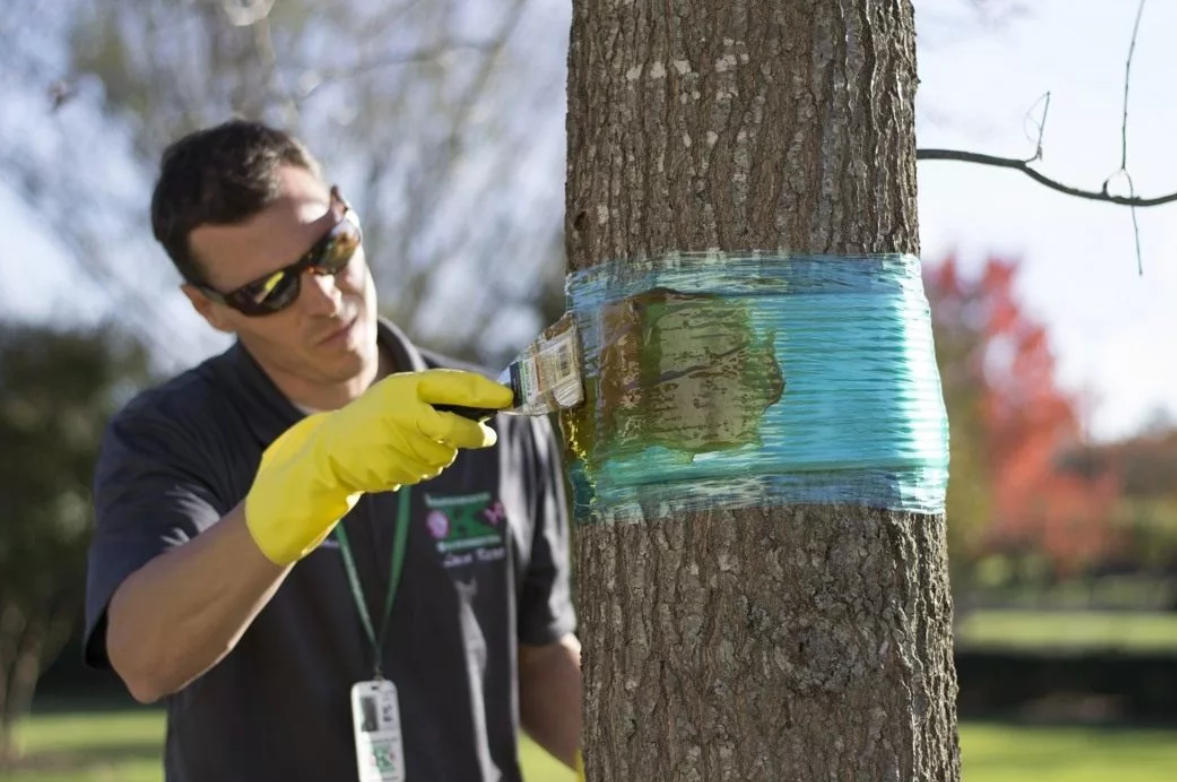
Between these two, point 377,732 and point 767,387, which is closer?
point 767,387

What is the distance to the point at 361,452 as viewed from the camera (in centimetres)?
A: 210

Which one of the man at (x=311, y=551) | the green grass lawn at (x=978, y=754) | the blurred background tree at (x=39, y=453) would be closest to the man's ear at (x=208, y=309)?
the man at (x=311, y=551)

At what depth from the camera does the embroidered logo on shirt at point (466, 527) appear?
116 inches

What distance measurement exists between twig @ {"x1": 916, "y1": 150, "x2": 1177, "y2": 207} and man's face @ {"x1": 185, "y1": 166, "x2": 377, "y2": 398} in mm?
1226

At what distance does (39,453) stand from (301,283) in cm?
1506

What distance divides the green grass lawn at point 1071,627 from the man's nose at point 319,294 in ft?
81.2

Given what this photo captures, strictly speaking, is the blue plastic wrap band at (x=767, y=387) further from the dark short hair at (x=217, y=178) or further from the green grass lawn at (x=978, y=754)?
the green grass lawn at (x=978, y=754)

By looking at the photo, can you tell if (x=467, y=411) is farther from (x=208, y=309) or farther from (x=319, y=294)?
(x=208, y=309)

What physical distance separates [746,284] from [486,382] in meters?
0.43

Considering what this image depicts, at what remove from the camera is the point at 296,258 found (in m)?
2.87

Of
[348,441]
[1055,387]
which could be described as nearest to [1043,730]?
[1055,387]

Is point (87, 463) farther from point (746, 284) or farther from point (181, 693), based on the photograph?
point (746, 284)

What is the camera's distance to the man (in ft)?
8.81

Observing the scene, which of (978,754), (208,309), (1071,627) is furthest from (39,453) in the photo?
(1071,627)
